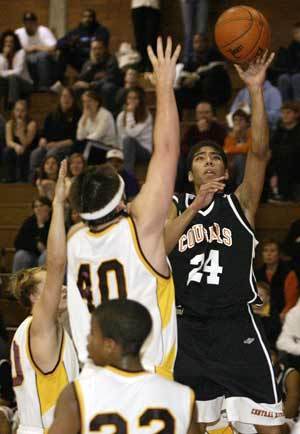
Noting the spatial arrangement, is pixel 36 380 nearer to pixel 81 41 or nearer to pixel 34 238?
pixel 34 238

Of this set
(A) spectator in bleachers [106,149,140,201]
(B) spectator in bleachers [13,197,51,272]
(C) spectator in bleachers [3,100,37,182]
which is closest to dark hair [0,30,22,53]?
(C) spectator in bleachers [3,100,37,182]

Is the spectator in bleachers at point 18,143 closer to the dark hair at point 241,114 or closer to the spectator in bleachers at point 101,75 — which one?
the spectator in bleachers at point 101,75

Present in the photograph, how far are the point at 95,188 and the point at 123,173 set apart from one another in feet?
23.0

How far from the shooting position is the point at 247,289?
21.7ft

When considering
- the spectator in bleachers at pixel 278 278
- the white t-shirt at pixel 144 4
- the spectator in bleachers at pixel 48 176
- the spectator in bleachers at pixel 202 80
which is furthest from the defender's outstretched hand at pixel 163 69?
the white t-shirt at pixel 144 4

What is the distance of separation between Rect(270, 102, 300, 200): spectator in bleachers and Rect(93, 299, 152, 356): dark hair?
8038 millimetres

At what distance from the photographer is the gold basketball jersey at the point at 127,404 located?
4.36 metres

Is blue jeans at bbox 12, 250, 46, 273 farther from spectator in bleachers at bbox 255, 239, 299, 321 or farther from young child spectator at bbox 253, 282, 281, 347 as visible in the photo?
young child spectator at bbox 253, 282, 281, 347

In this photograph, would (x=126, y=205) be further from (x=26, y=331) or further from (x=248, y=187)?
(x=248, y=187)

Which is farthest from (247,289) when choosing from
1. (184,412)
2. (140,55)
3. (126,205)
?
(140,55)

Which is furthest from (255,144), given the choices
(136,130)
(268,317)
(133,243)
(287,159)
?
(136,130)

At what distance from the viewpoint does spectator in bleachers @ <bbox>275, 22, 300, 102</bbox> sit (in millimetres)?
14008

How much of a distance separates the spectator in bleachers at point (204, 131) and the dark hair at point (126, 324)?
27.1 feet

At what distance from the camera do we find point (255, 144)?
6789 mm
